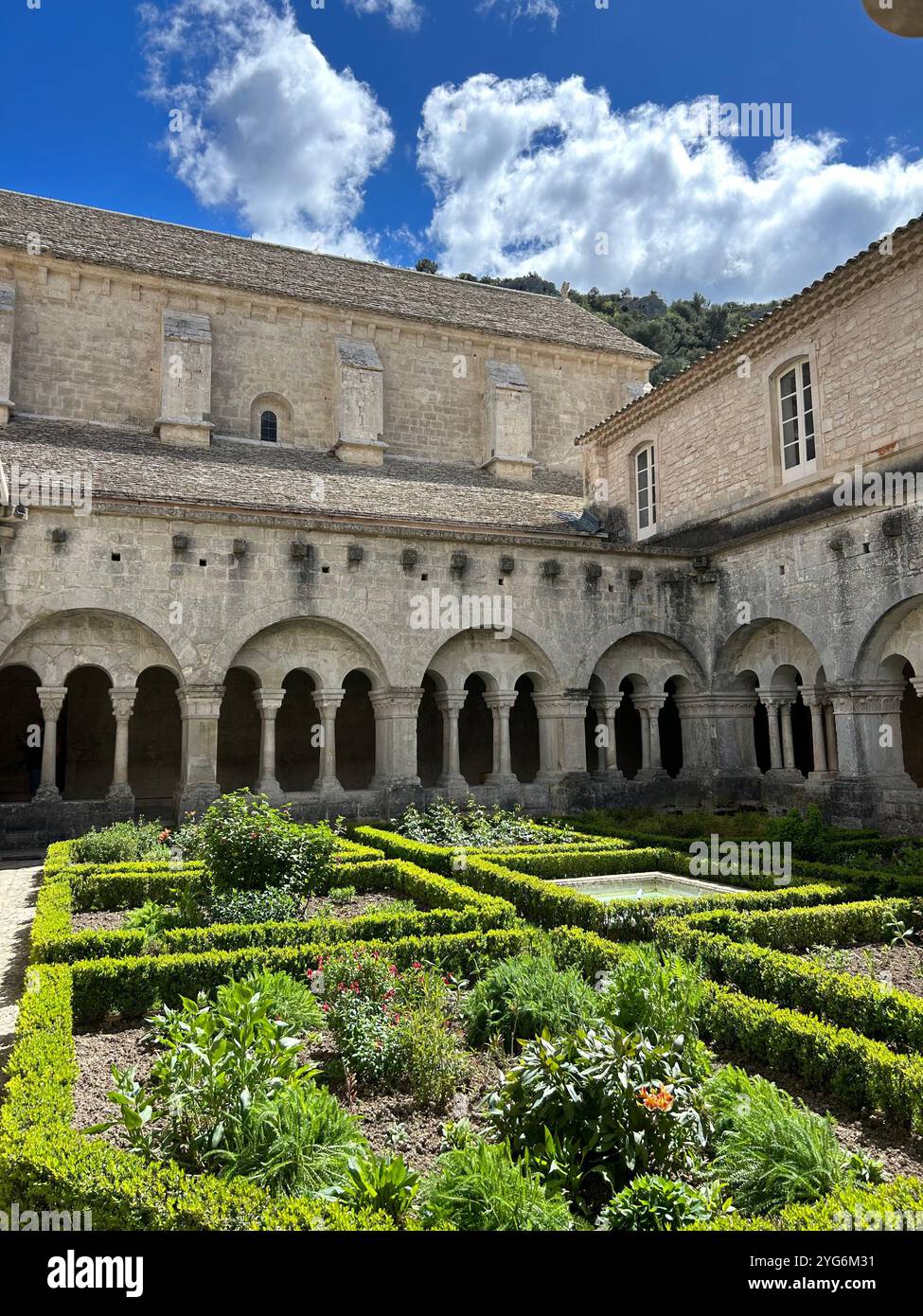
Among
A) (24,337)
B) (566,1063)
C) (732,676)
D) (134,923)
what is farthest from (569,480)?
(566,1063)

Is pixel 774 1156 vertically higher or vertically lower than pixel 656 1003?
lower

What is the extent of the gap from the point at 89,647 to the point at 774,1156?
11.3 metres

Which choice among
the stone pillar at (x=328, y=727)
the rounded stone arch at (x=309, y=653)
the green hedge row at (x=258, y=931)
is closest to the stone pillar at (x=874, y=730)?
the rounded stone arch at (x=309, y=653)

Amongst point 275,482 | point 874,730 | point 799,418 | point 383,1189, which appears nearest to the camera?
point 383,1189

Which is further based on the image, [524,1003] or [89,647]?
[89,647]

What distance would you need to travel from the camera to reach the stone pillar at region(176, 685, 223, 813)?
12.1 meters

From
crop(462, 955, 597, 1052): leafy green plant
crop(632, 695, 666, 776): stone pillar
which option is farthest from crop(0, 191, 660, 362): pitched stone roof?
crop(462, 955, 597, 1052): leafy green plant

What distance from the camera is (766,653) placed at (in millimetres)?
14180

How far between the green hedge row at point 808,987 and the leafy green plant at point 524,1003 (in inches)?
46.2

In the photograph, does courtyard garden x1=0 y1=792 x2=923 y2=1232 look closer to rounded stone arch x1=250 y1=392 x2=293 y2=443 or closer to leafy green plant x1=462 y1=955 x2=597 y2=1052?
leafy green plant x1=462 y1=955 x2=597 y2=1052

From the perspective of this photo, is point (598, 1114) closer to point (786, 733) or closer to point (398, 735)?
point (398, 735)

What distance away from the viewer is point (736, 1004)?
4.65 m

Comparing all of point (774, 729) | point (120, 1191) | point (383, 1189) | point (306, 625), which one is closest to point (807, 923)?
point (383, 1189)

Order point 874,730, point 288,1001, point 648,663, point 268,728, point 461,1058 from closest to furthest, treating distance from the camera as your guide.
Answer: point 461,1058
point 288,1001
point 874,730
point 268,728
point 648,663
